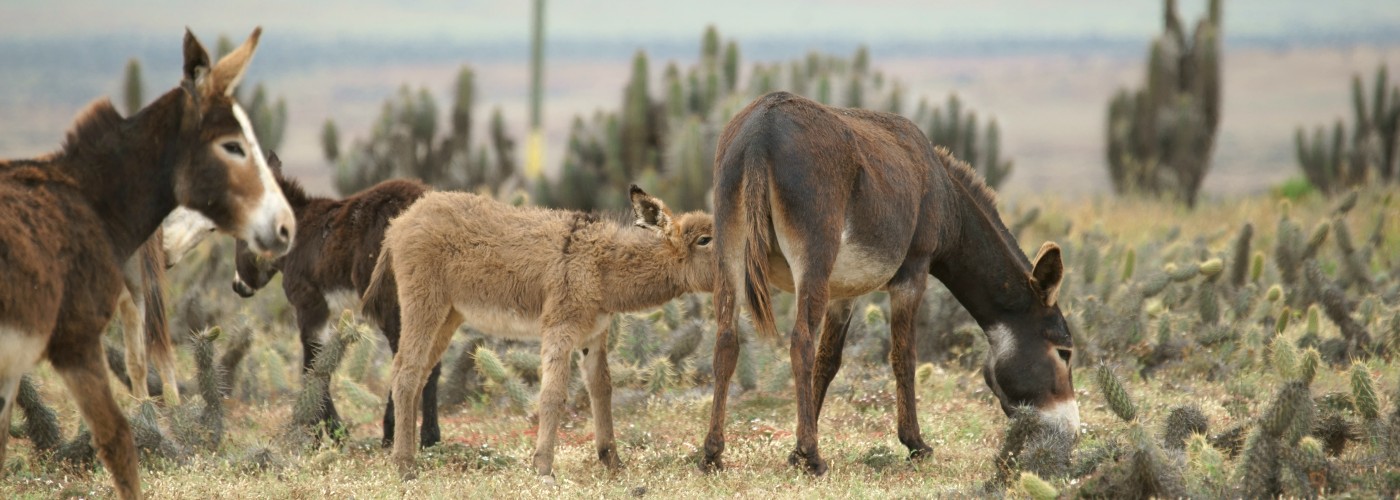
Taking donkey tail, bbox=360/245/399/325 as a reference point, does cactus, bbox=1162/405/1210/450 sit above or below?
below

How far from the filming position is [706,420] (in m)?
9.19

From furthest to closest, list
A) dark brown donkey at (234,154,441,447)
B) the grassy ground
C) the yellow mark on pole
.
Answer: the yellow mark on pole, dark brown donkey at (234,154,441,447), the grassy ground

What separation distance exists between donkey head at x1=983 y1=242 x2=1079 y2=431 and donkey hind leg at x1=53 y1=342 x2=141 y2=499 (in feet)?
14.9

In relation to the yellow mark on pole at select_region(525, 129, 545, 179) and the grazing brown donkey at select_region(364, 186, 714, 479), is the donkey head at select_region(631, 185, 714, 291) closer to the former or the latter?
the grazing brown donkey at select_region(364, 186, 714, 479)

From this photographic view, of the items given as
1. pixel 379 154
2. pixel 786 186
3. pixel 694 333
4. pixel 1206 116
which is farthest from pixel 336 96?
pixel 786 186

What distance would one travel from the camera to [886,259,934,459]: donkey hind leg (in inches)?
290

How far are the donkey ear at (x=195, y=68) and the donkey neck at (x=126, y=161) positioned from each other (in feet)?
0.25

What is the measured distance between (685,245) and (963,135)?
16.6 m

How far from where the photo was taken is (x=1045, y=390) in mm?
7500

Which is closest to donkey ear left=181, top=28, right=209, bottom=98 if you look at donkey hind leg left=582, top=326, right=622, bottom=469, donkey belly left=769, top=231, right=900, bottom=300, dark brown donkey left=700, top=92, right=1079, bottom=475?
dark brown donkey left=700, top=92, right=1079, bottom=475

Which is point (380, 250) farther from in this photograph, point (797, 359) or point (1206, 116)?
point (1206, 116)

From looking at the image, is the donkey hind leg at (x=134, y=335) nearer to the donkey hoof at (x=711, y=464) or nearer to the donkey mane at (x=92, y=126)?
the donkey mane at (x=92, y=126)

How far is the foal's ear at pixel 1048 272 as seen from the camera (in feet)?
23.9

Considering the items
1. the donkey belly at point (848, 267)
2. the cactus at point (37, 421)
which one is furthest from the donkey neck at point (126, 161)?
the donkey belly at point (848, 267)
